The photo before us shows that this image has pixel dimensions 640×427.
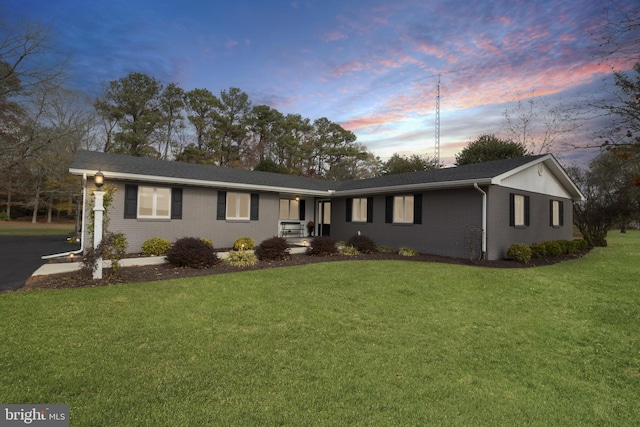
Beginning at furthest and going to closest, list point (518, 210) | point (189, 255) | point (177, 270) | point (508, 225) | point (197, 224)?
point (518, 210), point (197, 224), point (508, 225), point (189, 255), point (177, 270)

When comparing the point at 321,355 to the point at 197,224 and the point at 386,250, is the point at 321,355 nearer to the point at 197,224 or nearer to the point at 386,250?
the point at 386,250

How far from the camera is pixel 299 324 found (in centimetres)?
481

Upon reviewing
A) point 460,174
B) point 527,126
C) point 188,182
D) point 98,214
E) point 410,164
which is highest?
point 527,126

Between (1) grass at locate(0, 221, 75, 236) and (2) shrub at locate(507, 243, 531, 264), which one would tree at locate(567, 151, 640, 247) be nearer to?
(2) shrub at locate(507, 243, 531, 264)

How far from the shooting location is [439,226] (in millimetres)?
12867

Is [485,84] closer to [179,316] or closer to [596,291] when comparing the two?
[596,291]

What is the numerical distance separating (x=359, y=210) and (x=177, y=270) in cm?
979

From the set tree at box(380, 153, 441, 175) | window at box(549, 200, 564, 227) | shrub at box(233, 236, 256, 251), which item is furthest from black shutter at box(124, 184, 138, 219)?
tree at box(380, 153, 441, 175)

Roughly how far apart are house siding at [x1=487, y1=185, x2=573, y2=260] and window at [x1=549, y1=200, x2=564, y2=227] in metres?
0.21

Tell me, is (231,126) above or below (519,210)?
above

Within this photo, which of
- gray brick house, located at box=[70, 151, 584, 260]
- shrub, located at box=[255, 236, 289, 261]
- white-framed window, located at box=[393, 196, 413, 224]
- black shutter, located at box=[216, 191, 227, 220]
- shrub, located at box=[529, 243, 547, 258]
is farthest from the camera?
white-framed window, located at box=[393, 196, 413, 224]

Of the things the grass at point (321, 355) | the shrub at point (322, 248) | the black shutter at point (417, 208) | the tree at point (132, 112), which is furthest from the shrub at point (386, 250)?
the tree at point (132, 112)

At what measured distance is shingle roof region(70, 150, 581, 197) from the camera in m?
11.3

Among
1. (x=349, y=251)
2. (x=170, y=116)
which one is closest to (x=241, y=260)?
(x=349, y=251)
